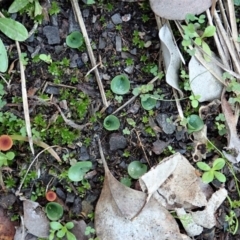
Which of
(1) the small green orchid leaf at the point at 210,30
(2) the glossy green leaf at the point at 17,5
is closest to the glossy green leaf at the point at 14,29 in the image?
(2) the glossy green leaf at the point at 17,5

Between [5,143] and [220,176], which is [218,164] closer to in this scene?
[220,176]

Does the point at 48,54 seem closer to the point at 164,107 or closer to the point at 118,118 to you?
the point at 118,118

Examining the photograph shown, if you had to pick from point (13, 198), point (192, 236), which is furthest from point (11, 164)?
point (192, 236)

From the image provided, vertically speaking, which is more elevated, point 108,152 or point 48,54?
point 48,54

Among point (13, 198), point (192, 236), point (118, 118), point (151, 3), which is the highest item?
point (151, 3)

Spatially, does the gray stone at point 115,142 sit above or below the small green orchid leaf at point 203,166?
above

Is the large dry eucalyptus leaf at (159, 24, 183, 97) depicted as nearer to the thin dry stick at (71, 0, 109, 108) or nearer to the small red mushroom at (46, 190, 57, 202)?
the thin dry stick at (71, 0, 109, 108)

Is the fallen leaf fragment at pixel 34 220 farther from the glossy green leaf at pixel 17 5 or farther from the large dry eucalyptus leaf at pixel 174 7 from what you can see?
the large dry eucalyptus leaf at pixel 174 7
